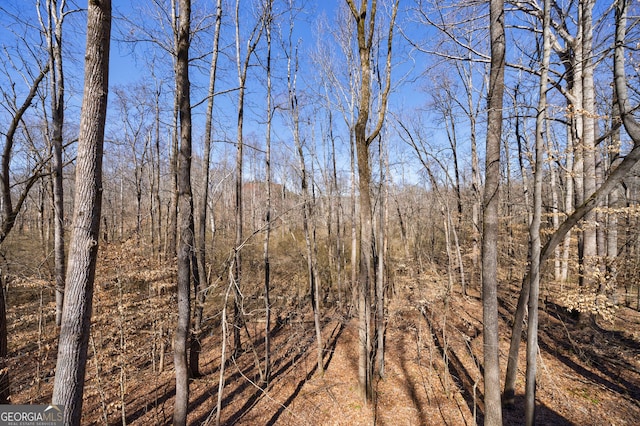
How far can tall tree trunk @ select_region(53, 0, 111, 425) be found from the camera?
2.58m

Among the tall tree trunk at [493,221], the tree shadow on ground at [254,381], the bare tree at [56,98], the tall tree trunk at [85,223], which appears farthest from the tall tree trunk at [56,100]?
the tall tree trunk at [493,221]

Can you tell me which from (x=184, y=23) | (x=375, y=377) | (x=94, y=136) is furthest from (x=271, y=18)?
(x=375, y=377)

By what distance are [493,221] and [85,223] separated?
5075 mm

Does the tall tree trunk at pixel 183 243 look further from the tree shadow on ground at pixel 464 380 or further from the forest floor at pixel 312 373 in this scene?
the tree shadow on ground at pixel 464 380

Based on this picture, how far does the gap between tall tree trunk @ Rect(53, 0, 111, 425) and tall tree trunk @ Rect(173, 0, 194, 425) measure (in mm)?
1093

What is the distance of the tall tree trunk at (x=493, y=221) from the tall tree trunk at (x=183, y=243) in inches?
168

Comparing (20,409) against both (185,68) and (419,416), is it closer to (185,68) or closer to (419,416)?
(185,68)

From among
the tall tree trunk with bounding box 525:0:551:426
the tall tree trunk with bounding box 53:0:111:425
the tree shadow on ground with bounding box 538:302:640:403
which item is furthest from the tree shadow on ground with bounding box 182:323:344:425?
the tree shadow on ground with bounding box 538:302:640:403

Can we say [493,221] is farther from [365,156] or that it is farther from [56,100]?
[56,100]

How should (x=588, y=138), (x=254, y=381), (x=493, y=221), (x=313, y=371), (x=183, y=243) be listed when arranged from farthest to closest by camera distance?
(x=313, y=371) < (x=254, y=381) < (x=588, y=138) < (x=493, y=221) < (x=183, y=243)

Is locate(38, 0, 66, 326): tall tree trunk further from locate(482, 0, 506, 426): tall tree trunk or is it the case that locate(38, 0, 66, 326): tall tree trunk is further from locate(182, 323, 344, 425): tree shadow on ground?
locate(482, 0, 506, 426): tall tree trunk

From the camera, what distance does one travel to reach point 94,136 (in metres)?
2.78

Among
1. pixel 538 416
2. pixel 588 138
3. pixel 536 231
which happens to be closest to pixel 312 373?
pixel 538 416

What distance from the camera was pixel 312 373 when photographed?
A: 24.3 feet
